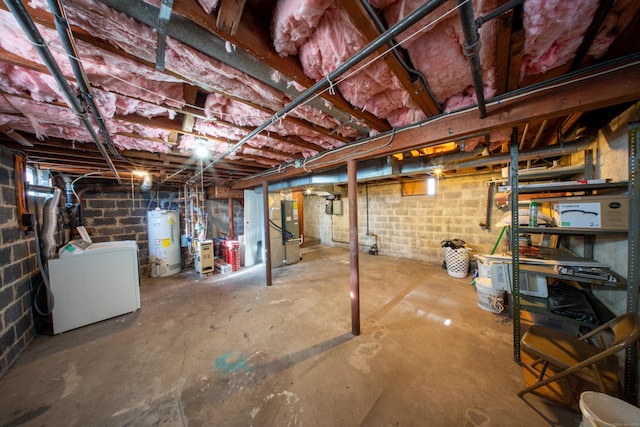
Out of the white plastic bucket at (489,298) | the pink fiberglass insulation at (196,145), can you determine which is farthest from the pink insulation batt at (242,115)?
the white plastic bucket at (489,298)

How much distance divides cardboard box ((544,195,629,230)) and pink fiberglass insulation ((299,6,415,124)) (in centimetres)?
157

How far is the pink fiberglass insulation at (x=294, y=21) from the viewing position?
76cm

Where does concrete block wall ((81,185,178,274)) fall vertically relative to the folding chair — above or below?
above

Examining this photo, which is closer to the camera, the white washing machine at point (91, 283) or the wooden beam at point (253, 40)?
the wooden beam at point (253, 40)

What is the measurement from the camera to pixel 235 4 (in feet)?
2.40

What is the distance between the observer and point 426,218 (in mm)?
4898

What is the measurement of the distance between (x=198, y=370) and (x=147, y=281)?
3.31m

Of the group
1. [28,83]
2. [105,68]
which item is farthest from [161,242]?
[105,68]

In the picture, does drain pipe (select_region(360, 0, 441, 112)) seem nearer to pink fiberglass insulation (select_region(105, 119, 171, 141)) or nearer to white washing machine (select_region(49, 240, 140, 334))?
pink fiberglass insulation (select_region(105, 119, 171, 141))

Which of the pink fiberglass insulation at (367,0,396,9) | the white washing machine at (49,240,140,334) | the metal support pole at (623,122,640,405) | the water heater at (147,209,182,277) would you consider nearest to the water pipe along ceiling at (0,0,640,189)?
the pink fiberglass insulation at (367,0,396,9)

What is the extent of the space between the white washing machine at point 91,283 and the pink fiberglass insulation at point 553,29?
431 cm

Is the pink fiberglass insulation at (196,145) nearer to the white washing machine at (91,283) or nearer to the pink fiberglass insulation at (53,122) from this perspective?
the pink fiberglass insulation at (53,122)

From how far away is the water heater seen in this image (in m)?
4.32

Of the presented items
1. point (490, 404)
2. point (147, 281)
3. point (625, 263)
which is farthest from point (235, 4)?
point (147, 281)
